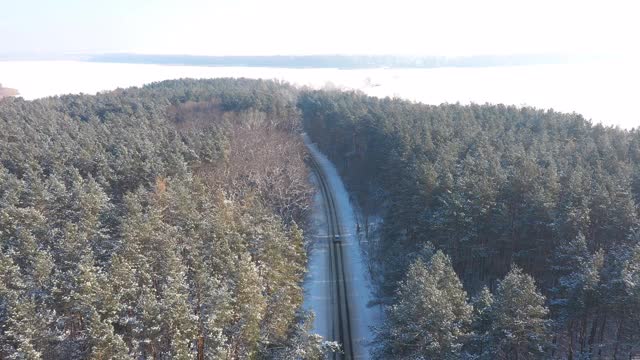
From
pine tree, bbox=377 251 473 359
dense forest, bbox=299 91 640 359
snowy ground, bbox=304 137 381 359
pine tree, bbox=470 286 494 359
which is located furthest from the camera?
snowy ground, bbox=304 137 381 359

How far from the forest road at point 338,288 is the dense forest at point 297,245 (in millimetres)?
4352

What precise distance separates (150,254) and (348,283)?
23.4m

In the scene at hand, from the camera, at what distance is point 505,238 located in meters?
39.8

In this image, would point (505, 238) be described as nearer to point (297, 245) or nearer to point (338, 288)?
point (297, 245)

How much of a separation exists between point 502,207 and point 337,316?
61.4ft

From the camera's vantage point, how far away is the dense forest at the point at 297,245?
26.0m

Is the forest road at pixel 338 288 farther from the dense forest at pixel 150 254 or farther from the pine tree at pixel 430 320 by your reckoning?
the pine tree at pixel 430 320

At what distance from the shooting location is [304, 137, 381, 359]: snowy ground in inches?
1651

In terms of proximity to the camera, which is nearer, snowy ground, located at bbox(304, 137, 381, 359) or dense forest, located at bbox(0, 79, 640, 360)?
dense forest, located at bbox(0, 79, 640, 360)

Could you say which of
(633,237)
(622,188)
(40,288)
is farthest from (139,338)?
(622,188)

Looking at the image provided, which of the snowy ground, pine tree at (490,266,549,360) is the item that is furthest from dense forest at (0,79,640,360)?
the snowy ground

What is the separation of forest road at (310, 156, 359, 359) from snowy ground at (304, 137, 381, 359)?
0.40m

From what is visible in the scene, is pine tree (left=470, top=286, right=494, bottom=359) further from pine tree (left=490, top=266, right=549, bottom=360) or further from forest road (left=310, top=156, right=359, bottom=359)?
forest road (left=310, top=156, right=359, bottom=359)

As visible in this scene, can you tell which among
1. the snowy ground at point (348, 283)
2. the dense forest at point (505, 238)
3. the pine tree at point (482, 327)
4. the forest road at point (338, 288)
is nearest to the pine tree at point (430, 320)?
the dense forest at point (505, 238)
